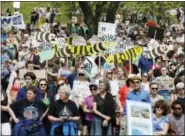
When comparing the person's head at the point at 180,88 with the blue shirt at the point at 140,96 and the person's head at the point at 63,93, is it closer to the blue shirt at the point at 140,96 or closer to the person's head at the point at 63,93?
the blue shirt at the point at 140,96

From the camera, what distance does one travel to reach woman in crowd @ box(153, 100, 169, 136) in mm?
10719

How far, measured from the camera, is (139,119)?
33.2 feet

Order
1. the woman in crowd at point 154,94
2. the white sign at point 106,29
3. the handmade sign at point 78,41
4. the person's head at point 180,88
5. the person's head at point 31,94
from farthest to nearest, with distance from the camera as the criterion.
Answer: the white sign at point 106,29
the handmade sign at point 78,41
the woman in crowd at point 154,94
the person's head at point 180,88
the person's head at point 31,94

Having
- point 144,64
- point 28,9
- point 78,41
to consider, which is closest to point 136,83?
point 144,64

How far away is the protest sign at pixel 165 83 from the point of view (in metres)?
13.2

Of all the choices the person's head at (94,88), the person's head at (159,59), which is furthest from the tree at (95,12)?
the person's head at (94,88)

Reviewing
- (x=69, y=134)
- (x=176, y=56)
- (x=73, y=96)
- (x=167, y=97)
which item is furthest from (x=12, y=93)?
(x=176, y=56)

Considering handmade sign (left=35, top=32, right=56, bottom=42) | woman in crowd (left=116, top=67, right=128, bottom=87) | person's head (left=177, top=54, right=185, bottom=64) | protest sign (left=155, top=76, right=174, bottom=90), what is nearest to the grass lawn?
handmade sign (left=35, top=32, right=56, bottom=42)

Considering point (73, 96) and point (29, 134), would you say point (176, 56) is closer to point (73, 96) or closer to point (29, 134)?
point (73, 96)

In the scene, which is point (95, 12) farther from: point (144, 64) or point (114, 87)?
point (114, 87)

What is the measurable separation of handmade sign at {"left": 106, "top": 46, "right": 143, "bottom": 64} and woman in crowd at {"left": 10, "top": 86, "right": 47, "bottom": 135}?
4860mm

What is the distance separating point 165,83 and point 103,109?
2.32m

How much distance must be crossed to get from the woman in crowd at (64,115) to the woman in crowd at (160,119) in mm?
1303

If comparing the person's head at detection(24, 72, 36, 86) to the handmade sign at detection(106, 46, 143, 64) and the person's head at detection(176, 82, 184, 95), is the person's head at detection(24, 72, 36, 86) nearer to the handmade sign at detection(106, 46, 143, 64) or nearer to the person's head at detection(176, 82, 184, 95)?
the person's head at detection(176, 82, 184, 95)
